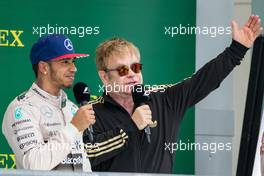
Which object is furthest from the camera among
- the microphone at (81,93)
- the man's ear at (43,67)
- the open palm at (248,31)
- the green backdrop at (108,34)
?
the green backdrop at (108,34)

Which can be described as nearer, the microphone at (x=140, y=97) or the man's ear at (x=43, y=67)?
the microphone at (x=140, y=97)

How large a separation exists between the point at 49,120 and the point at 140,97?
15.3 inches

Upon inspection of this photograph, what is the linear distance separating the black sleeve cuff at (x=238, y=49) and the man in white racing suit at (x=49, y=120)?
0.65 metres

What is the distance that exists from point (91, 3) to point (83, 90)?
1.99 feet

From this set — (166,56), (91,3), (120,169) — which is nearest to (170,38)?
(166,56)

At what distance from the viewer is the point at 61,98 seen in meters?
3.63

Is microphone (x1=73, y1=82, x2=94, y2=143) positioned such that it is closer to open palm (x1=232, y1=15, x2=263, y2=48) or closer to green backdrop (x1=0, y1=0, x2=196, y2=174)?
green backdrop (x1=0, y1=0, x2=196, y2=174)

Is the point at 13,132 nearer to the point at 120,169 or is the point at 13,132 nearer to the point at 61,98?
the point at 61,98

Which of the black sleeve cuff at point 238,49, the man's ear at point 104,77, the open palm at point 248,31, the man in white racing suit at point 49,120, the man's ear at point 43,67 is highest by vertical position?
the open palm at point 248,31

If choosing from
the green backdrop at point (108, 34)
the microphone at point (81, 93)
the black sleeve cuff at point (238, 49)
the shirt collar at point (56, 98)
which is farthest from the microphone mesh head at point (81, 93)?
the black sleeve cuff at point (238, 49)

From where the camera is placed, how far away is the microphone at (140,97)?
11.6 ft

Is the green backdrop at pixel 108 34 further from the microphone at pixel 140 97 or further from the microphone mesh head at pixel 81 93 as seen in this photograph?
the microphone mesh head at pixel 81 93

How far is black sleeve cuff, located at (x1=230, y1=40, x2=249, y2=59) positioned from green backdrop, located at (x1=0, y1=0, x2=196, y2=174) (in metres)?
0.27

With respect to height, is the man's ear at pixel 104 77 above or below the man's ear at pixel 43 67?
below
